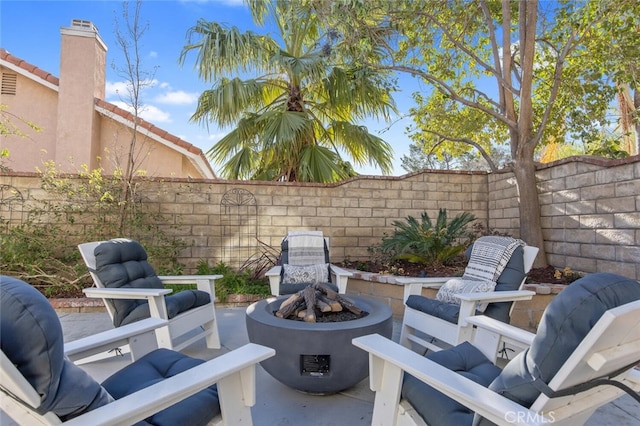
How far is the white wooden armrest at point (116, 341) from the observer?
4.50 feet

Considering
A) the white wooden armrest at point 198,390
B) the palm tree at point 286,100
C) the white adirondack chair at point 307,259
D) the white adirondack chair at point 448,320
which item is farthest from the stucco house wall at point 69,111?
the white wooden armrest at point 198,390

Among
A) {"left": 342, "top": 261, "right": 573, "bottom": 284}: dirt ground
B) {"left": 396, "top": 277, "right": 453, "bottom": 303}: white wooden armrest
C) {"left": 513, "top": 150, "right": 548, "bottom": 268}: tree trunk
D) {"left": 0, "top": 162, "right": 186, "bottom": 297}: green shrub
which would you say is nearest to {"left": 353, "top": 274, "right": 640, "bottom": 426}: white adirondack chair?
{"left": 396, "top": 277, "right": 453, "bottom": 303}: white wooden armrest

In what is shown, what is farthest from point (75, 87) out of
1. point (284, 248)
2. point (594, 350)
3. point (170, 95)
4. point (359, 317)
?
point (594, 350)

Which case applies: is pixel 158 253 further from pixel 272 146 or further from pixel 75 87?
pixel 75 87

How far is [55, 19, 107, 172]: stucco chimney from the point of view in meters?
Answer: 5.98

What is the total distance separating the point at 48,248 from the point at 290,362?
13.0ft

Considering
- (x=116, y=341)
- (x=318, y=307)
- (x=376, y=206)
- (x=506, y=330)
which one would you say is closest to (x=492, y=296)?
(x=506, y=330)

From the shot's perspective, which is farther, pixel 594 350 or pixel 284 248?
pixel 284 248

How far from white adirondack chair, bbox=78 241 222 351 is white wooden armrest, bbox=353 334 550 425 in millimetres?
1398

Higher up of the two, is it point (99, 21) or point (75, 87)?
point (99, 21)

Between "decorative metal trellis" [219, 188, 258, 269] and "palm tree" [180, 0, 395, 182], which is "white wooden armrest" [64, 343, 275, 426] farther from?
"palm tree" [180, 0, 395, 182]

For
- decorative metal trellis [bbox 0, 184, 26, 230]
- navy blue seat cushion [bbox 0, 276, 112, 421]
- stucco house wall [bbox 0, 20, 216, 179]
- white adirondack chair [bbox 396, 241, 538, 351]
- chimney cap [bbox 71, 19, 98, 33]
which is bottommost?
white adirondack chair [bbox 396, 241, 538, 351]

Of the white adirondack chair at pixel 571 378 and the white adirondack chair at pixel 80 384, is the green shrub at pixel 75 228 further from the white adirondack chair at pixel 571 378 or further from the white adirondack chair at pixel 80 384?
the white adirondack chair at pixel 571 378

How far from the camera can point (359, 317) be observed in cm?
213
